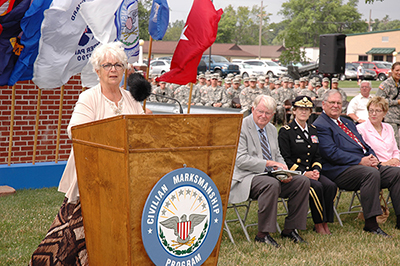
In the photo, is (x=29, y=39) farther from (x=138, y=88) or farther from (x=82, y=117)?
(x=82, y=117)

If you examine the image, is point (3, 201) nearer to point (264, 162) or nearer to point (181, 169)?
point (264, 162)

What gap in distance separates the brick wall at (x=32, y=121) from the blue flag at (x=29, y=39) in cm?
123

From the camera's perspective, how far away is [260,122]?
5391 mm

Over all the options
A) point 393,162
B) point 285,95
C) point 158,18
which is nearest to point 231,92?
point 285,95

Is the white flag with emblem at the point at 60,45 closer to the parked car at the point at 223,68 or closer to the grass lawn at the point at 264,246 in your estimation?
the grass lawn at the point at 264,246

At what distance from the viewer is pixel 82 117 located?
2711 mm

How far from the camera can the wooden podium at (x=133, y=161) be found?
2059 mm

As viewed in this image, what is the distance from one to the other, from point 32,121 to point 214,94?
33.1 ft

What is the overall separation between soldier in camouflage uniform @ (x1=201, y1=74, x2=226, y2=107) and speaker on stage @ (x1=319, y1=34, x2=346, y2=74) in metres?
4.60

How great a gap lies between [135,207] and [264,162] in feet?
10.7

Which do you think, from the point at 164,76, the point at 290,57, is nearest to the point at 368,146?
the point at 164,76

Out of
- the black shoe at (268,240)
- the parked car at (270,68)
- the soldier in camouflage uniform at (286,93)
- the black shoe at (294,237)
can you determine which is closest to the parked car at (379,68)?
the parked car at (270,68)

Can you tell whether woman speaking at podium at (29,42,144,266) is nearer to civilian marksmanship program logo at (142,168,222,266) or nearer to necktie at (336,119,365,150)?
civilian marksmanship program logo at (142,168,222,266)

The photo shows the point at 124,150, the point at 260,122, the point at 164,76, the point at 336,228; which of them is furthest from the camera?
the point at 164,76
